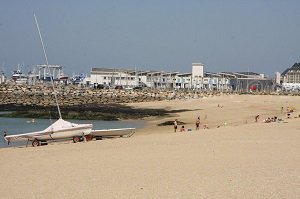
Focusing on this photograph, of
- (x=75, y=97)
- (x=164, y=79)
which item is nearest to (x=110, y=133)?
(x=75, y=97)

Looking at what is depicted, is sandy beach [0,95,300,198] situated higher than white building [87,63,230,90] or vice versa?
white building [87,63,230,90]

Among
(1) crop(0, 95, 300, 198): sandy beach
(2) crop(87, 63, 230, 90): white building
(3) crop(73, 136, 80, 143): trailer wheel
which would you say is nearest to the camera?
(1) crop(0, 95, 300, 198): sandy beach

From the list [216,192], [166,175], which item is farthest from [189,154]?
[216,192]

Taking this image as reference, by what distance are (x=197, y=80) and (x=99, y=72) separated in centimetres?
2991

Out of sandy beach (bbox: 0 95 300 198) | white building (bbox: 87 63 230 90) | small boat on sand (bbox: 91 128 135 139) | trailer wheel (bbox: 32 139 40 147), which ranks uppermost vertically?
white building (bbox: 87 63 230 90)

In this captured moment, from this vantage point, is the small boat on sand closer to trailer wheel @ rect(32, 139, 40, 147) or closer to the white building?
trailer wheel @ rect(32, 139, 40, 147)

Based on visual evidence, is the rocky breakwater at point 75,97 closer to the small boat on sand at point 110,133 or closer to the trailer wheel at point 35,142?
the small boat on sand at point 110,133

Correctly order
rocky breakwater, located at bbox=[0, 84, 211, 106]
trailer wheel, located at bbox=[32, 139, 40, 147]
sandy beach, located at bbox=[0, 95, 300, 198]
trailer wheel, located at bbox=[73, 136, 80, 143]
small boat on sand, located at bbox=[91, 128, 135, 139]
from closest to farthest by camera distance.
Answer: sandy beach, located at bbox=[0, 95, 300, 198]
trailer wheel, located at bbox=[32, 139, 40, 147]
trailer wheel, located at bbox=[73, 136, 80, 143]
small boat on sand, located at bbox=[91, 128, 135, 139]
rocky breakwater, located at bbox=[0, 84, 211, 106]

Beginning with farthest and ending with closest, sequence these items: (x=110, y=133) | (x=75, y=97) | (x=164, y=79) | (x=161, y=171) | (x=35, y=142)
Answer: (x=164, y=79) < (x=75, y=97) < (x=110, y=133) < (x=35, y=142) < (x=161, y=171)

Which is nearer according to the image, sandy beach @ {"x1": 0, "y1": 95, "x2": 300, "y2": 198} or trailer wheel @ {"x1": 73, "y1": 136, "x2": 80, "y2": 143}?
sandy beach @ {"x1": 0, "y1": 95, "x2": 300, "y2": 198}

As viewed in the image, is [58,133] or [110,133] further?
[110,133]

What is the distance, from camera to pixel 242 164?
489 inches

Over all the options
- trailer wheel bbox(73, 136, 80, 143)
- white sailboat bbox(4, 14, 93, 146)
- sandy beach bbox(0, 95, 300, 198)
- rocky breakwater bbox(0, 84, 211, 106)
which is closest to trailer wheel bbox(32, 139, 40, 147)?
white sailboat bbox(4, 14, 93, 146)

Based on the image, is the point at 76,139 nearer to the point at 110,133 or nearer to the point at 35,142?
the point at 35,142
